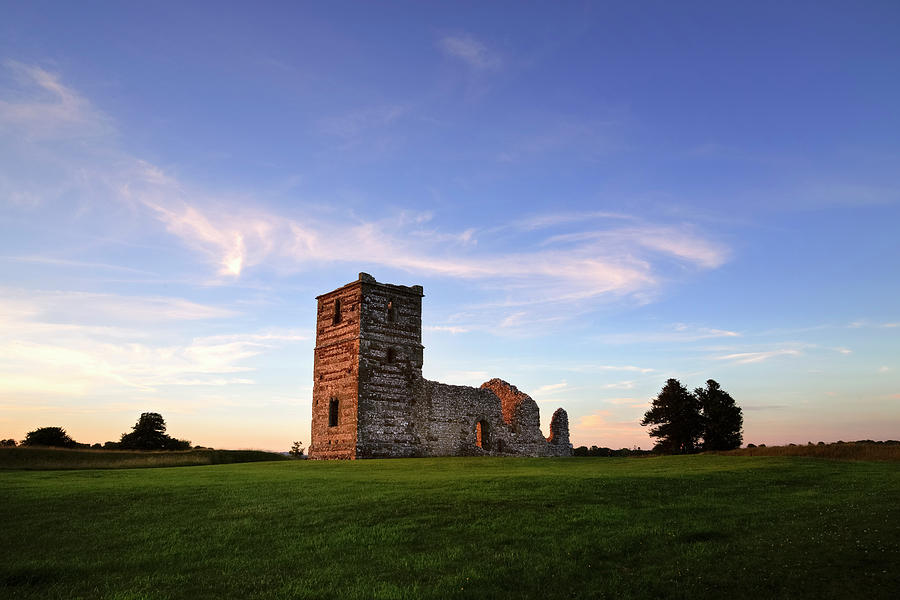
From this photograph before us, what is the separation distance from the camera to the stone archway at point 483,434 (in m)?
42.4

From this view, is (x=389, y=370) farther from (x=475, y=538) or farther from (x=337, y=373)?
(x=475, y=538)

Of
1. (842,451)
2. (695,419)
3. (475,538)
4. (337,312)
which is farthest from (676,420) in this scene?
(475,538)

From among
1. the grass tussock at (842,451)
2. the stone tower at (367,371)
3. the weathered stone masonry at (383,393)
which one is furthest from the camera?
the weathered stone masonry at (383,393)

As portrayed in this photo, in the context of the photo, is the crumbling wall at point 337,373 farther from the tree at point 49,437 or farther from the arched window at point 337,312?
the tree at point 49,437

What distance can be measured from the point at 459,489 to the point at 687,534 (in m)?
7.22

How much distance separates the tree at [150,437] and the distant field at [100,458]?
1253 cm

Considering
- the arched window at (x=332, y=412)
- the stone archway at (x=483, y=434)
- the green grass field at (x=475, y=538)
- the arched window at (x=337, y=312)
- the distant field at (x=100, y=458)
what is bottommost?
the green grass field at (x=475, y=538)

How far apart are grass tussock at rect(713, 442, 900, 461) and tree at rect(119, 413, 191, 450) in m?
43.9

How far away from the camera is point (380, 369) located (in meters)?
38.3

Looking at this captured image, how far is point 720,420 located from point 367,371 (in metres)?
22.9

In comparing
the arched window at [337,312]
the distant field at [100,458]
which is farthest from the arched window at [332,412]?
the distant field at [100,458]

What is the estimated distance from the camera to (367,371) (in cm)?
3775

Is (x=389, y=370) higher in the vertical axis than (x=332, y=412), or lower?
higher

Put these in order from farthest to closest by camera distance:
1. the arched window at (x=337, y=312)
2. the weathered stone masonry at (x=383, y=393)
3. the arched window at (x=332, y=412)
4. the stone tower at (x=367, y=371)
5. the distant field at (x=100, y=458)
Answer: the arched window at (x=337, y=312) → the arched window at (x=332, y=412) → the weathered stone masonry at (x=383, y=393) → the stone tower at (x=367, y=371) → the distant field at (x=100, y=458)
